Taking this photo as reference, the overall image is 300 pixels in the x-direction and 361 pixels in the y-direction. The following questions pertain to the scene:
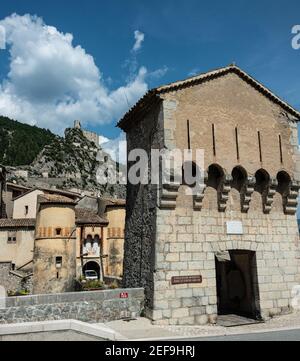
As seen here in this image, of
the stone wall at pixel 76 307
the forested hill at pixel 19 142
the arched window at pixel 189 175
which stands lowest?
the stone wall at pixel 76 307

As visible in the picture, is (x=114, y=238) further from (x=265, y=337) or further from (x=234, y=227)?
(x=265, y=337)

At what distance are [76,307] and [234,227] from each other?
638cm

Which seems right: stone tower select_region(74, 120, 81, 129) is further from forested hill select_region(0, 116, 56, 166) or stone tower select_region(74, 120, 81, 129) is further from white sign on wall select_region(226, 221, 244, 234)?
white sign on wall select_region(226, 221, 244, 234)

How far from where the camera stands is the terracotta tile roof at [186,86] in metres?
12.7

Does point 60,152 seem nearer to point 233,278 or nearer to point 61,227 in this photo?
point 61,227

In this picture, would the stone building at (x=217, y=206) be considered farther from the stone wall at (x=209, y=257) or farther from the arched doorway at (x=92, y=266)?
the arched doorway at (x=92, y=266)

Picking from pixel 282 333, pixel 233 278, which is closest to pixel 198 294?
pixel 282 333

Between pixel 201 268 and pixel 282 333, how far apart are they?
3.24 metres

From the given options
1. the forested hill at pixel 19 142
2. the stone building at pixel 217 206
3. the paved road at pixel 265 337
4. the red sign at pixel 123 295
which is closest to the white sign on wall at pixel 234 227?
the stone building at pixel 217 206

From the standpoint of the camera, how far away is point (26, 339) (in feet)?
24.7

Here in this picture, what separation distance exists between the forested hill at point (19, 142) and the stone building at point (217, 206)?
8147 cm

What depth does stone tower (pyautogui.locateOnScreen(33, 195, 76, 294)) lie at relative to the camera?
92.8 ft

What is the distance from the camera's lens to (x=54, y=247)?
2955cm
